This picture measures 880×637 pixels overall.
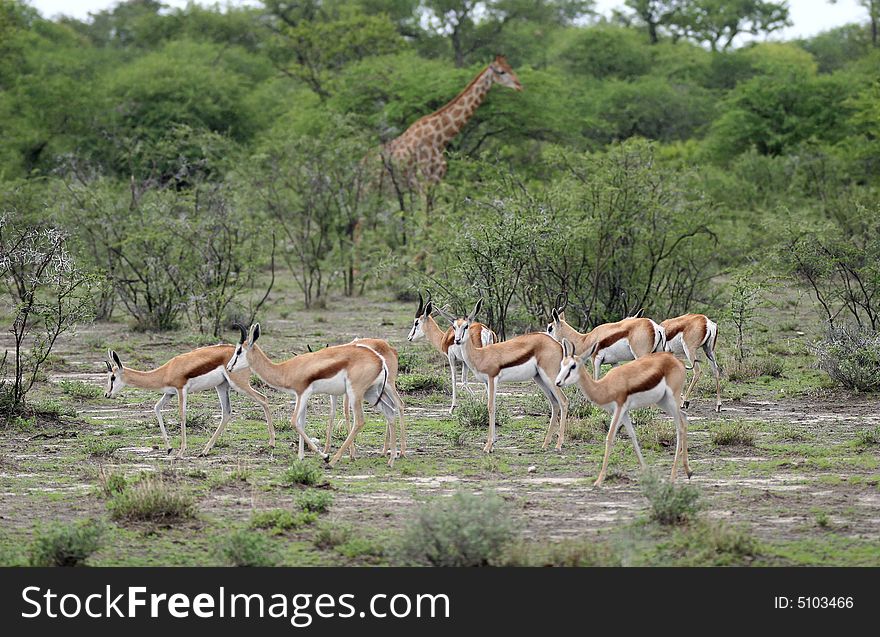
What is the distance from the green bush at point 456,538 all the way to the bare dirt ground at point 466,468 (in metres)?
0.46

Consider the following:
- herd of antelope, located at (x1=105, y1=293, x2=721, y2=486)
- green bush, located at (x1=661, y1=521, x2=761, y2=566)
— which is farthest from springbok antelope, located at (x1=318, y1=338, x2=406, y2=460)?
green bush, located at (x1=661, y1=521, x2=761, y2=566)

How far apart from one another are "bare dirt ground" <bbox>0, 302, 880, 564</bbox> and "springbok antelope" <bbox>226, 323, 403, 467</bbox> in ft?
1.35

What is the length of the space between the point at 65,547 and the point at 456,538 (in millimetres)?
2013

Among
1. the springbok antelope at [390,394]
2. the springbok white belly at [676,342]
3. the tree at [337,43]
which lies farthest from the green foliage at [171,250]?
the tree at [337,43]

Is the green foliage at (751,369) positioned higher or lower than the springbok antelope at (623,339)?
lower

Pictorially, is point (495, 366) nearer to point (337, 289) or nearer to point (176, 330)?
point (176, 330)

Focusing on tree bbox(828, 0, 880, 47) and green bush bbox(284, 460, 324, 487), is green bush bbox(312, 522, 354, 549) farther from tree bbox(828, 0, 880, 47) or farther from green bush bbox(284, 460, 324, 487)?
tree bbox(828, 0, 880, 47)

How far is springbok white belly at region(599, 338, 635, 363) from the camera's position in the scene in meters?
10.3

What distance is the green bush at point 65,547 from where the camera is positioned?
6180mm

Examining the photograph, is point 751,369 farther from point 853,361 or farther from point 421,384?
point 421,384

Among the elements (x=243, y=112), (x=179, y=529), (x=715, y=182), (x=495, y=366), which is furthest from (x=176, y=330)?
(x=243, y=112)

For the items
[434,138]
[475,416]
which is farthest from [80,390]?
[434,138]

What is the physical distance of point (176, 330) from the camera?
15445 mm

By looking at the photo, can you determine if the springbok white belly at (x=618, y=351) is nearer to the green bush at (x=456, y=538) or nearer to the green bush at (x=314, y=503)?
the green bush at (x=314, y=503)
